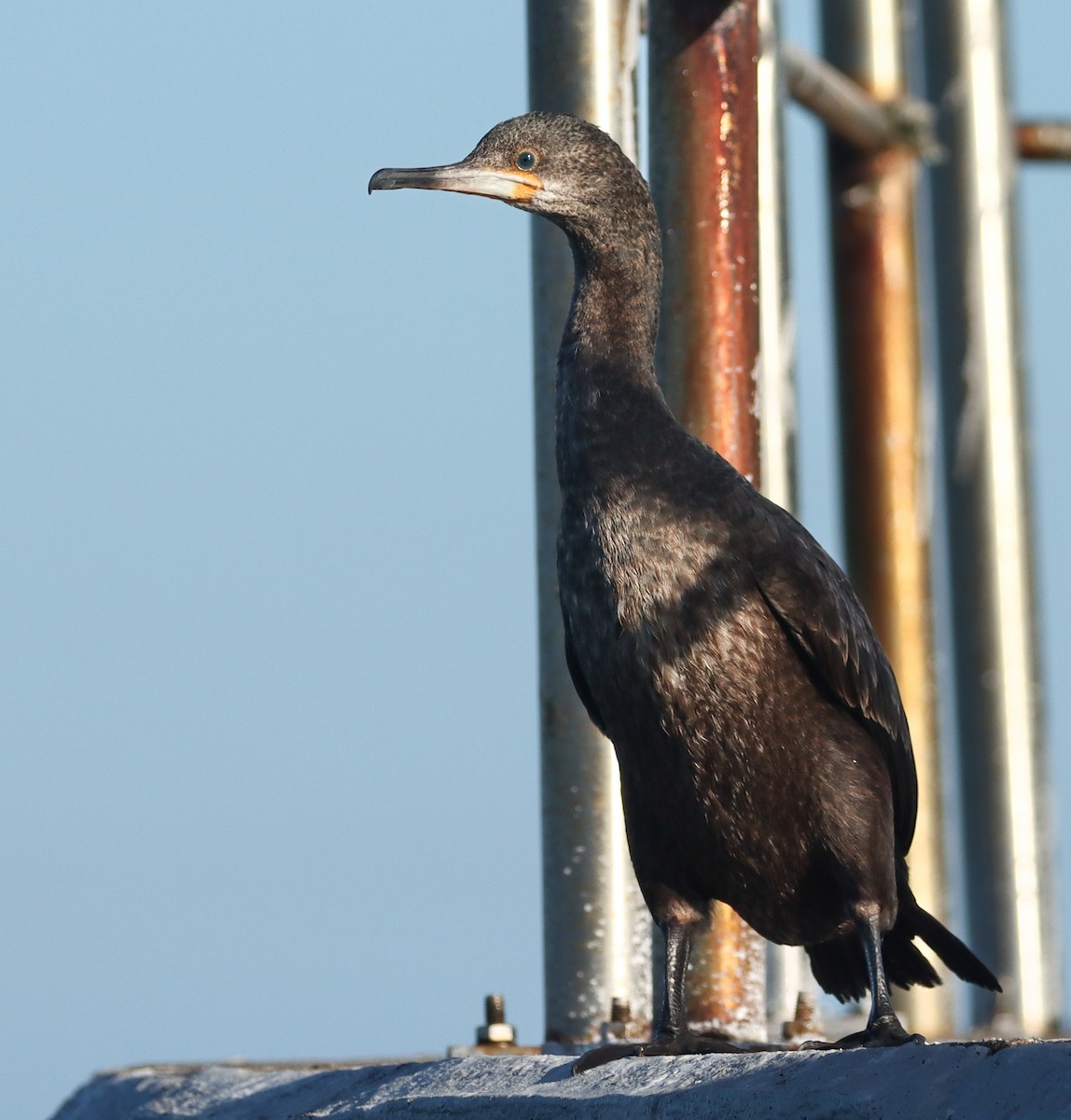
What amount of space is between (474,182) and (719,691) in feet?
4.50

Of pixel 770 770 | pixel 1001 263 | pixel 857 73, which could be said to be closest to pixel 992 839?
pixel 1001 263

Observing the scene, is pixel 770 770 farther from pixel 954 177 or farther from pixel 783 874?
pixel 954 177

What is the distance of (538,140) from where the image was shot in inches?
175

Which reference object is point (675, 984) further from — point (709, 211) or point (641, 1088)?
point (709, 211)

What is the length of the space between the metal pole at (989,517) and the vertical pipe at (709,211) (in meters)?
3.91

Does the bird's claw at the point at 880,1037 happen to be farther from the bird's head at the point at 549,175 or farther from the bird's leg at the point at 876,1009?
the bird's head at the point at 549,175

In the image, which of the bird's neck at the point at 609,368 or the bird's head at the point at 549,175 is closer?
the bird's neck at the point at 609,368

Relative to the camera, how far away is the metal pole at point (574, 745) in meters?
4.86

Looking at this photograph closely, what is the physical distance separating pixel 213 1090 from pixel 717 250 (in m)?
2.44

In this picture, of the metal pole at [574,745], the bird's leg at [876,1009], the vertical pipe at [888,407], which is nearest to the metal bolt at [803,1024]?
the metal pole at [574,745]

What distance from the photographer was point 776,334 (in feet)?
22.2

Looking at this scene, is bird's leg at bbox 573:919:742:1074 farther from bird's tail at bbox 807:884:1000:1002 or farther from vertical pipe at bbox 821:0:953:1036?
vertical pipe at bbox 821:0:953:1036

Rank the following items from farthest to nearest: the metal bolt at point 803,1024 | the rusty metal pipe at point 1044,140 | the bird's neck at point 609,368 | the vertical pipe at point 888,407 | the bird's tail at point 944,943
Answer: the rusty metal pipe at point 1044,140, the vertical pipe at point 888,407, the metal bolt at point 803,1024, the bird's tail at point 944,943, the bird's neck at point 609,368

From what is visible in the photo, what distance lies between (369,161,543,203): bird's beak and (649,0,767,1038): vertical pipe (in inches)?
25.8
